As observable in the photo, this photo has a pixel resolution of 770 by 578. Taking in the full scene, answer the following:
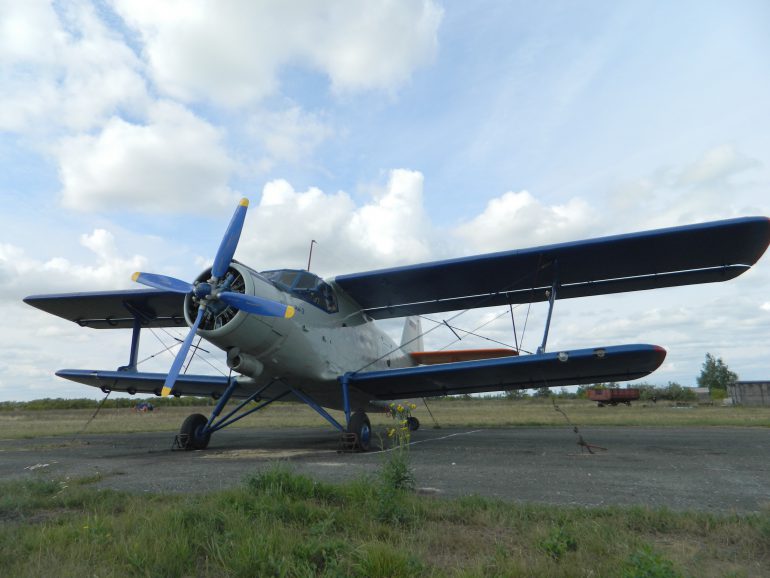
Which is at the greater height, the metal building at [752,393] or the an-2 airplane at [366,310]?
the an-2 airplane at [366,310]

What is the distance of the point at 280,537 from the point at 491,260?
28.2ft

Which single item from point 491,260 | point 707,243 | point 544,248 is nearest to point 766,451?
point 707,243

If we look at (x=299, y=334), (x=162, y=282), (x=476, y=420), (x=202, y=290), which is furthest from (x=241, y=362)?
(x=476, y=420)

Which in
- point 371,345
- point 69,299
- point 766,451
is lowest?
point 766,451

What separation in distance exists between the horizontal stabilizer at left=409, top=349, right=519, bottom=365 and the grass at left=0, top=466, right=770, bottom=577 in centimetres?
923

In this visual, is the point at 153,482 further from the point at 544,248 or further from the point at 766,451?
the point at 766,451

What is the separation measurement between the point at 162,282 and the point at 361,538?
768 cm

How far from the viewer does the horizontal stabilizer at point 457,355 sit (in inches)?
579

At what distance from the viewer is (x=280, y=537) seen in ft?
10.1

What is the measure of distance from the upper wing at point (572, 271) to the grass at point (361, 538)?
708cm

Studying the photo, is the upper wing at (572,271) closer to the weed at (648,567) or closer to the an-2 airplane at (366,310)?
the an-2 airplane at (366,310)

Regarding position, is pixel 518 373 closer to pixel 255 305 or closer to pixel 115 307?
→ pixel 255 305

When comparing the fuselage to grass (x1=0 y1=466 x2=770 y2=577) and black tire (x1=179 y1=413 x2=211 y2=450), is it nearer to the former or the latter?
black tire (x1=179 y1=413 x2=211 y2=450)

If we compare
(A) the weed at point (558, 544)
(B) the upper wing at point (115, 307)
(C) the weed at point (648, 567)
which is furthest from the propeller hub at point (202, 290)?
(C) the weed at point (648, 567)
